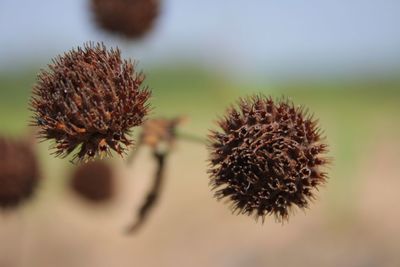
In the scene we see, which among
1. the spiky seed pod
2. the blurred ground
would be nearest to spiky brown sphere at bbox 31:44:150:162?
the spiky seed pod

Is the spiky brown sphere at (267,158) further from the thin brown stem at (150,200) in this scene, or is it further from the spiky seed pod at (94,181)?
the spiky seed pod at (94,181)

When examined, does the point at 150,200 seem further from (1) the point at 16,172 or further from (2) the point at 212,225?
(2) the point at 212,225

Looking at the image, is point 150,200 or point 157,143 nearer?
point 157,143

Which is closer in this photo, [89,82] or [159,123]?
[89,82]

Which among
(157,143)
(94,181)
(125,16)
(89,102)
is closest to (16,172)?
(94,181)

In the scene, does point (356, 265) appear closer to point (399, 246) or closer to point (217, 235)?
point (399, 246)

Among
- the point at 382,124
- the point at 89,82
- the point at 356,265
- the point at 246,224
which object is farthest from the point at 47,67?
the point at 382,124
